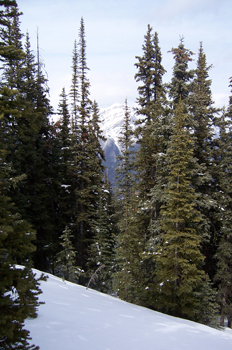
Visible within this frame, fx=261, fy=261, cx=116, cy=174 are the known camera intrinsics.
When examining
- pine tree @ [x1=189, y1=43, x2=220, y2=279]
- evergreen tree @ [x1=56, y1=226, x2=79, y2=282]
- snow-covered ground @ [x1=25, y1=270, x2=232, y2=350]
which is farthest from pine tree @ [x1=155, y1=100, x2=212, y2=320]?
evergreen tree @ [x1=56, y1=226, x2=79, y2=282]

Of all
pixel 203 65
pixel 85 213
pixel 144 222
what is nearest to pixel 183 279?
pixel 144 222

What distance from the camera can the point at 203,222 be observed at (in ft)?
53.3

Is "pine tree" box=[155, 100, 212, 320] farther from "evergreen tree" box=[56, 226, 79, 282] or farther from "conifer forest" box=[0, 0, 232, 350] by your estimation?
"evergreen tree" box=[56, 226, 79, 282]

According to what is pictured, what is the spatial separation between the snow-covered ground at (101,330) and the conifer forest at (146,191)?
1.87 meters

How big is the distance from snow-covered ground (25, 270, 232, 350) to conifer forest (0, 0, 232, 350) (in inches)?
73.4

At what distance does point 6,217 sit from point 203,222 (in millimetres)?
13914

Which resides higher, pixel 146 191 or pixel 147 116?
pixel 147 116

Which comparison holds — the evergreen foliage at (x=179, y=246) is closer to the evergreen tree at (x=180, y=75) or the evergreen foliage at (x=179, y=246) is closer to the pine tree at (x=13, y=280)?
the evergreen tree at (x=180, y=75)

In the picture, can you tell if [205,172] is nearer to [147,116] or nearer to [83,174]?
[147,116]

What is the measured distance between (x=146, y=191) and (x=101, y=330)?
14061 millimetres

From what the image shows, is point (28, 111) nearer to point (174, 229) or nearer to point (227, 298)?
point (174, 229)

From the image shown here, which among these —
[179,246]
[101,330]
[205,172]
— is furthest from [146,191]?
[101,330]

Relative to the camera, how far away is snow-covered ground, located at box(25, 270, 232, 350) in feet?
20.2

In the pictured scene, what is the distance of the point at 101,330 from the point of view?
23.6 ft
